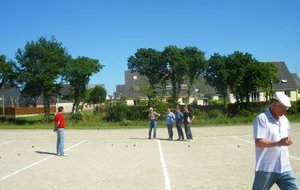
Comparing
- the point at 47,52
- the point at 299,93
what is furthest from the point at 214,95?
the point at 47,52

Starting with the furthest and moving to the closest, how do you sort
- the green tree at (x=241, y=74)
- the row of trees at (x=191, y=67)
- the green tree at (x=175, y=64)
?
the green tree at (x=175, y=64)
the row of trees at (x=191, y=67)
the green tree at (x=241, y=74)

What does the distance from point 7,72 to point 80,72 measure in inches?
329

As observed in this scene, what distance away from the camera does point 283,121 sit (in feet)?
19.2

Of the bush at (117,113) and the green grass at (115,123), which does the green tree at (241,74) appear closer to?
the green grass at (115,123)

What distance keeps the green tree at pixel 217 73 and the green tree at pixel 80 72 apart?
1879 cm

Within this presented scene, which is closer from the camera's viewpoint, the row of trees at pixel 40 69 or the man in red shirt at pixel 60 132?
the man in red shirt at pixel 60 132

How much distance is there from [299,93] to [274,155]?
78826 millimetres

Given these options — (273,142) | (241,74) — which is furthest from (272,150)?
(241,74)

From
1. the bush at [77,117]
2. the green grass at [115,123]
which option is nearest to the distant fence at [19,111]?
the green grass at [115,123]

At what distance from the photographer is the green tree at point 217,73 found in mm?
65938

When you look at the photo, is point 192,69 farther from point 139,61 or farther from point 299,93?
point 299,93

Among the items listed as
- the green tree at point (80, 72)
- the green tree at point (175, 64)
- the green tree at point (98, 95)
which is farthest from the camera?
the green tree at point (98, 95)

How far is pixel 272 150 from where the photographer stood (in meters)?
5.68

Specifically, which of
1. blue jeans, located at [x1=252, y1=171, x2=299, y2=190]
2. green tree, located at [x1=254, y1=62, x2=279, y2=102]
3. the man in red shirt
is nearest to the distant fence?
green tree, located at [x1=254, y1=62, x2=279, y2=102]
